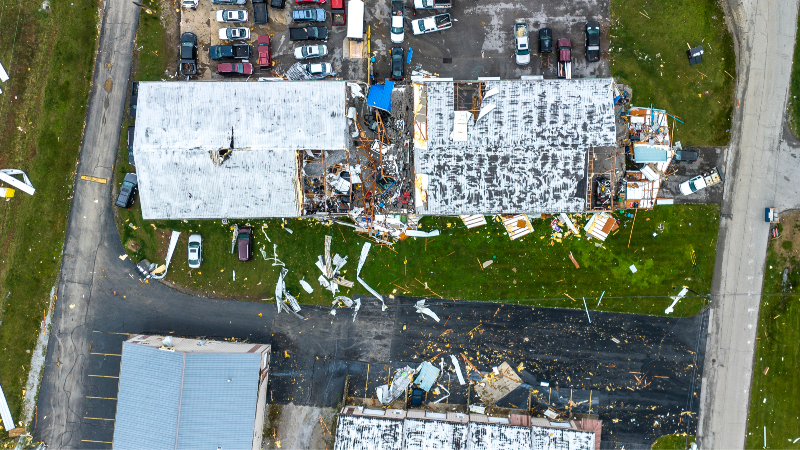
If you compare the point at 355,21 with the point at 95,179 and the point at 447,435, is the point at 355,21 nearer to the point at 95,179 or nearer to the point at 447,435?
the point at 95,179

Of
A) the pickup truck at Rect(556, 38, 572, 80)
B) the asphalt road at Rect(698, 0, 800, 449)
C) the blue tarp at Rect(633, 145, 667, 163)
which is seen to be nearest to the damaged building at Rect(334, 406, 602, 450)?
the asphalt road at Rect(698, 0, 800, 449)

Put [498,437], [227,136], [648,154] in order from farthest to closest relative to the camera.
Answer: [648,154] < [498,437] < [227,136]

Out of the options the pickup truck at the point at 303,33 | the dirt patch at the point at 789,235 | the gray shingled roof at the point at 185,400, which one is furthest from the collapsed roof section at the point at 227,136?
the dirt patch at the point at 789,235

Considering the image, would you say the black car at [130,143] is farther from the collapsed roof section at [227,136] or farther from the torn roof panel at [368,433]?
the torn roof panel at [368,433]

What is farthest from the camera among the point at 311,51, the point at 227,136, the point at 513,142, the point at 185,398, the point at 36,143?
the point at 36,143

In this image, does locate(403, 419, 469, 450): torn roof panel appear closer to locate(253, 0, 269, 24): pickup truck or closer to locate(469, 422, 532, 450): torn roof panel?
locate(469, 422, 532, 450): torn roof panel

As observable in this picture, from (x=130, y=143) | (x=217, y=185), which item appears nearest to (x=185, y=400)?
(x=217, y=185)

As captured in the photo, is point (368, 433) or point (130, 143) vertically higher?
point (130, 143)

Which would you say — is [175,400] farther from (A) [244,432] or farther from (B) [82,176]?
(B) [82,176]

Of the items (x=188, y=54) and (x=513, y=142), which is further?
(x=188, y=54)
